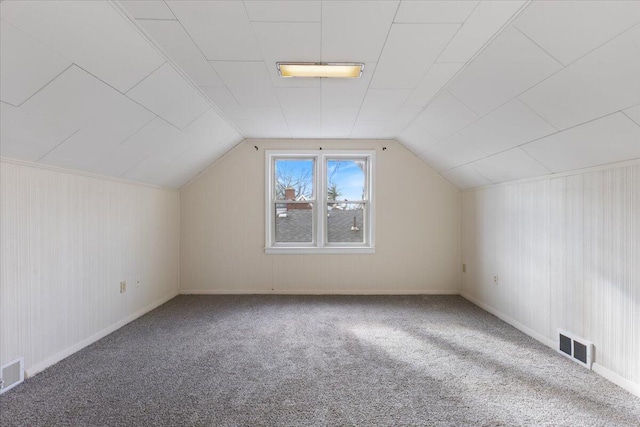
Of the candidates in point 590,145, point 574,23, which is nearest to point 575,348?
point 590,145

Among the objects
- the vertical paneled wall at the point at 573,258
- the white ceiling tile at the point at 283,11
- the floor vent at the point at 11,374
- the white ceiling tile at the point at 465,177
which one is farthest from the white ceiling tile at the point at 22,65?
the white ceiling tile at the point at 465,177

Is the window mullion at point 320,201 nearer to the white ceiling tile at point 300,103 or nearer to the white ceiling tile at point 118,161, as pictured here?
the white ceiling tile at point 300,103

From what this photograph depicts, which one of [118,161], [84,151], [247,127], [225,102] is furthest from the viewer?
[247,127]

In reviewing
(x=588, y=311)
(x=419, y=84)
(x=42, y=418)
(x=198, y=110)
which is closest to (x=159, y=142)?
(x=198, y=110)

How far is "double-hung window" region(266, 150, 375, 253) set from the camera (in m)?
4.51

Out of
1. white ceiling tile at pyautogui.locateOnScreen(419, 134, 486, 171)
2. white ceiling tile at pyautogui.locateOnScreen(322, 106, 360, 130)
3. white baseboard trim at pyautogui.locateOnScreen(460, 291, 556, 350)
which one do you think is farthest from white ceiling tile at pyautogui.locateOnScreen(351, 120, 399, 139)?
white baseboard trim at pyautogui.locateOnScreen(460, 291, 556, 350)

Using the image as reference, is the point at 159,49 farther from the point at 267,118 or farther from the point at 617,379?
the point at 617,379

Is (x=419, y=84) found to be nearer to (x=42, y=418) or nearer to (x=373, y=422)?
(x=373, y=422)

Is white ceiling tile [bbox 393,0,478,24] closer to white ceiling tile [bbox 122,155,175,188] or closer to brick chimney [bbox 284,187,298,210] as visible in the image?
white ceiling tile [bbox 122,155,175,188]

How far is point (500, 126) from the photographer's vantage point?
2.57 metres

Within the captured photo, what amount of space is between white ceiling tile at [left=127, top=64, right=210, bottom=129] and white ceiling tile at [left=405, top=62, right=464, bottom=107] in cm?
186

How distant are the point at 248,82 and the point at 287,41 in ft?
2.25

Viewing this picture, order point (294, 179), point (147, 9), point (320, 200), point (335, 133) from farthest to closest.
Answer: point (294, 179) < point (320, 200) < point (335, 133) < point (147, 9)

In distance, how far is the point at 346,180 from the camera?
4.59m
